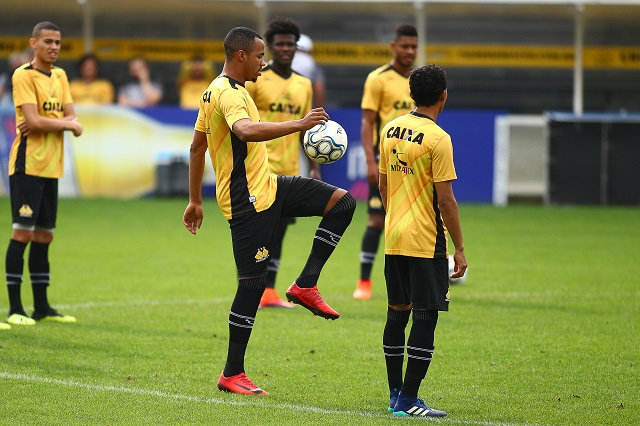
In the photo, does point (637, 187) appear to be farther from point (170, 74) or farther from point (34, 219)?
point (34, 219)

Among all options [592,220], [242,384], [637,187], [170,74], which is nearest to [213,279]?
[242,384]

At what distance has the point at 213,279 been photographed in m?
11.6

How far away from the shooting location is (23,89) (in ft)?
28.4

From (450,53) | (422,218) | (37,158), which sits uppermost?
(450,53)

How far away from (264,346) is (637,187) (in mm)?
12934

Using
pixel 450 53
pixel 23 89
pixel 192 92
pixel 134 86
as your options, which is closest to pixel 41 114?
pixel 23 89

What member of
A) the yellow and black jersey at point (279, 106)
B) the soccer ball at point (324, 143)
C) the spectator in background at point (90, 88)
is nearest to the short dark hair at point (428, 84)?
the soccer ball at point (324, 143)

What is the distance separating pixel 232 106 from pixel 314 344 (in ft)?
8.18

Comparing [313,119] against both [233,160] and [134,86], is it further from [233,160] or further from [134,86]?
[134,86]

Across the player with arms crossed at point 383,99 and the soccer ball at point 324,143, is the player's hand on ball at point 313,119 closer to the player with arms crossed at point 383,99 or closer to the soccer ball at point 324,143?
the soccer ball at point 324,143

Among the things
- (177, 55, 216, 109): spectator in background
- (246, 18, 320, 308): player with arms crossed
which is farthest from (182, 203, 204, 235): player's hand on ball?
(177, 55, 216, 109): spectator in background

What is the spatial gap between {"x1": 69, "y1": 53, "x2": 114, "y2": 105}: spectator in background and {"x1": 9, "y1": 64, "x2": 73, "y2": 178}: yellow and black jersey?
10955mm

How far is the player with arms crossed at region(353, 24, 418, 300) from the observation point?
10.0 m

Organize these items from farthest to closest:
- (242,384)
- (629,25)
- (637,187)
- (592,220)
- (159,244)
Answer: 1. (629,25)
2. (637,187)
3. (592,220)
4. (159,244)
5. (242,384)
